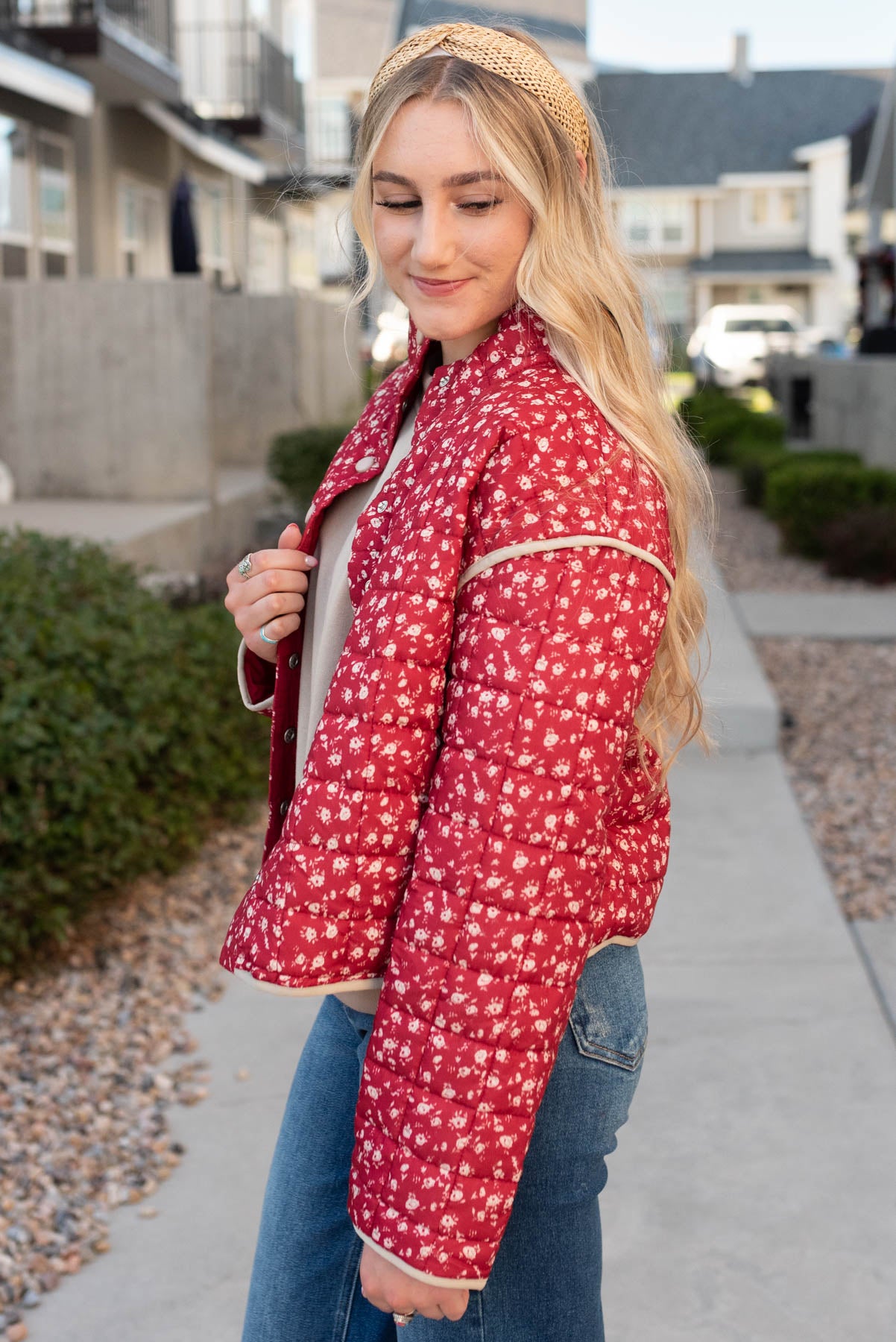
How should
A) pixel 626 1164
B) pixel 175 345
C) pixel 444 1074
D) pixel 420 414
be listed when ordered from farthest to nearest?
pixel 175 345
pixel 626 1164
pixel 420 414
pixel 444 1074

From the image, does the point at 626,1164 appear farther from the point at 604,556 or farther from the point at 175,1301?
the point at 604,556

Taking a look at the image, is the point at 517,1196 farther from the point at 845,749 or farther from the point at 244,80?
the point at 244,80

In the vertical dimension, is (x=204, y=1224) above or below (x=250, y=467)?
below

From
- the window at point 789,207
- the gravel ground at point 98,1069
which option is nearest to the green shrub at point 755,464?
the gravel ground at point 98,1069

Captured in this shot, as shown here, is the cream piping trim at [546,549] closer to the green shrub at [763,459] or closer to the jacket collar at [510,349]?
the jacket collar at [510,349]

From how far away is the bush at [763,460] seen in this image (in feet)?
37.1

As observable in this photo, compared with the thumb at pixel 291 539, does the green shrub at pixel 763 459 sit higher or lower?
lower

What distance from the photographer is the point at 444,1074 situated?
1303mm

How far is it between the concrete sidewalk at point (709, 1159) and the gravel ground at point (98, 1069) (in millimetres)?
58

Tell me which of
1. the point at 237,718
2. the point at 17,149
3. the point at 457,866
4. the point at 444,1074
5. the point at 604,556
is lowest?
the point at 237,718

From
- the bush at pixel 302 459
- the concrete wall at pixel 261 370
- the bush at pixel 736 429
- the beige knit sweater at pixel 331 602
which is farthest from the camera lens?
the bush at pixel 736 429

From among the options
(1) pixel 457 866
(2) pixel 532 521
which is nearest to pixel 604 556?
(2) pixel 532 521

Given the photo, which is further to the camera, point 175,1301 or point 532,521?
point 175,1301

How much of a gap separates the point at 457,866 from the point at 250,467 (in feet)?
34.5
